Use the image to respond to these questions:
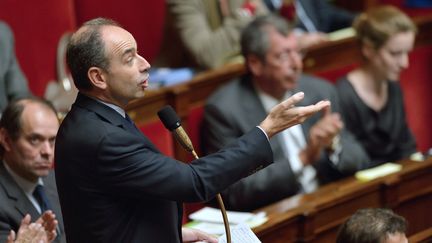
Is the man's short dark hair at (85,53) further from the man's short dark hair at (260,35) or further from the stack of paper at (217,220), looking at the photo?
the man's short dark hair at (260,35)

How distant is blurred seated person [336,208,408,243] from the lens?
149 centimetres

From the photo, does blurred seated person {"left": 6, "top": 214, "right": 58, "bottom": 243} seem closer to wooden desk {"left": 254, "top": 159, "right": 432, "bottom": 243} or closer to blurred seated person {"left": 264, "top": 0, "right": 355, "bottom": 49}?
Result: wooden desk {"left": 254, "top": 159, "right": 432, "bottom": 243}

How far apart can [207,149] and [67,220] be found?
1.00 meters

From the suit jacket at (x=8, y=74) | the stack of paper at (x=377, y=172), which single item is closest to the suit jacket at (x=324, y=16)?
the stack of paper at (x=377, y=172)

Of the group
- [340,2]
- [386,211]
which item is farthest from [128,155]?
[340,2]

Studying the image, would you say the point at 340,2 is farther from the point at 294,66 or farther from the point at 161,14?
the point at 294,66

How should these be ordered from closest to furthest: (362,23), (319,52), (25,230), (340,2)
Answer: (25,230) → (362,23) → (319,52) → (340,2)

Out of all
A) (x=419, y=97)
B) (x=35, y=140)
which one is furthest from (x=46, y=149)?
(x=419, y=97)

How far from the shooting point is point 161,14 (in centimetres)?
291

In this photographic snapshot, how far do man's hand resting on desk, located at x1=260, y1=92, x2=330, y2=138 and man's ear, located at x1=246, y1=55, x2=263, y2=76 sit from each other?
1020mm

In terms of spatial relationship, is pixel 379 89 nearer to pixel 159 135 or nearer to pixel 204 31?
pixel 204 31

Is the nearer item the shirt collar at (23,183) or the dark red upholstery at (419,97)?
the shirt collar at (23,183)

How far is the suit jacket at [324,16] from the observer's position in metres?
3.07

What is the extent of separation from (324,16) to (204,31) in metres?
0.63
